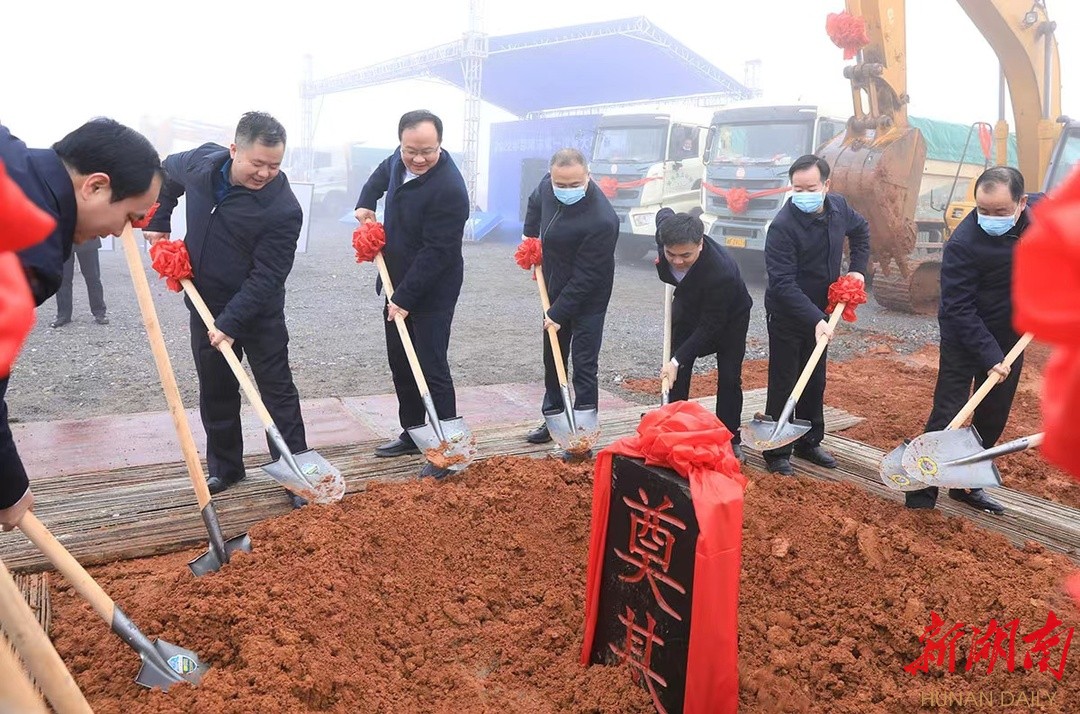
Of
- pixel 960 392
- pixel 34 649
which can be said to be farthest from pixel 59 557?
pixel 960 392

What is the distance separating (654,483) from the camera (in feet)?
7.09

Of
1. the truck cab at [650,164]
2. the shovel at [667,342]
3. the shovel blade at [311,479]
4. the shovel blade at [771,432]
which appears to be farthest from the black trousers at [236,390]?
the truck cab at [650,164]

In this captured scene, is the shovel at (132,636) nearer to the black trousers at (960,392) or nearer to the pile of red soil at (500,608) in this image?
the pile of red soil at (500,608)

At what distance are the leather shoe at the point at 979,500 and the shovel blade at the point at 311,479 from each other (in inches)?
118

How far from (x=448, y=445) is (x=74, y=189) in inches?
79.4

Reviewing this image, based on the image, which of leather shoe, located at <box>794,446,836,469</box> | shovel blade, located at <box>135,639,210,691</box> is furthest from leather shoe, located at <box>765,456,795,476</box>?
shovel blade, located at <box>135,639,210,691</box>

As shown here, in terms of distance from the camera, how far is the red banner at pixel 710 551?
2.00 metres

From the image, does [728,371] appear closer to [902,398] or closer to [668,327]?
[668,327]

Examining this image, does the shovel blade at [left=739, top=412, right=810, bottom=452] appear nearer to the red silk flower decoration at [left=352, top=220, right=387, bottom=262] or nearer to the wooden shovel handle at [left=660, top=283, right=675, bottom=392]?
the wooden shovel handle at [left=660, top=283, right=675, bottom=392]

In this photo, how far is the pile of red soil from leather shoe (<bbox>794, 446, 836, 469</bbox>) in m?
0.66

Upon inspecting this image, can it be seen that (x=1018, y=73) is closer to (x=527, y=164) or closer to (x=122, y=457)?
(x=122, y=457)

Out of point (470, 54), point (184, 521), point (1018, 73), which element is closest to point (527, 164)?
point (470, 54)

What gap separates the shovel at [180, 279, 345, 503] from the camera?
3.08 metres

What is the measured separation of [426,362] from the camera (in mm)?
3883
